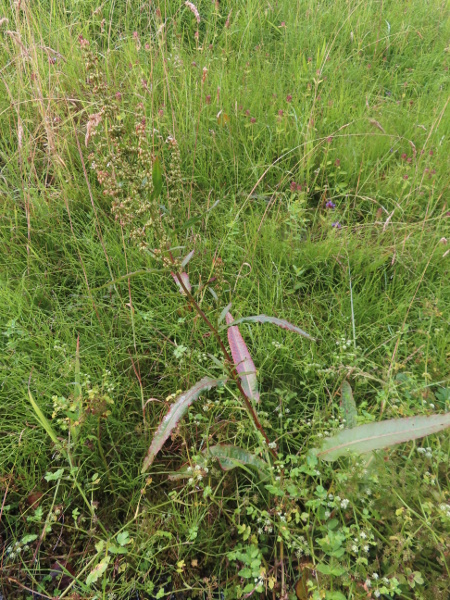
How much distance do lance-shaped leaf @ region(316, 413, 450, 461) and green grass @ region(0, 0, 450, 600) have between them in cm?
7

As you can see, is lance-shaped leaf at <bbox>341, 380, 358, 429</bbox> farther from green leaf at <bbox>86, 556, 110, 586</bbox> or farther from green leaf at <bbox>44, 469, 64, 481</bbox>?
green leaf at <bbox>44, 469, 64, 481</bbox>

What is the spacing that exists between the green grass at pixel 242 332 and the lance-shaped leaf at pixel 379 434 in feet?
0.22

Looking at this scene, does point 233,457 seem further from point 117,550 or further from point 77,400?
point 77,400

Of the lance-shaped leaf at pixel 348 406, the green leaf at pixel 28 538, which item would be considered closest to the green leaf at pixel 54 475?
the green leaf at pixel 28 538

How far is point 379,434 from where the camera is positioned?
3.77 feet

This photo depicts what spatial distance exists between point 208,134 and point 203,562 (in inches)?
77.7

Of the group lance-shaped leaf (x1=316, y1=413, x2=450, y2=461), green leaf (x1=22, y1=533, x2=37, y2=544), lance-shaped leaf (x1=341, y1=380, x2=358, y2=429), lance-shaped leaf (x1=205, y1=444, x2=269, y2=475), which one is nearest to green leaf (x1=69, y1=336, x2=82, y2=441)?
green leaf (x1=22, y1=533, x2=37, y2=544)

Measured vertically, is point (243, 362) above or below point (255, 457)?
above

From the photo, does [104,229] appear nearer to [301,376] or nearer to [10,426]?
[10,426]

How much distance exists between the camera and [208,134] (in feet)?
7.44

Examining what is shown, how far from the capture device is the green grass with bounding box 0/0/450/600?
114cm

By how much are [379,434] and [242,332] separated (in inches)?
25.2

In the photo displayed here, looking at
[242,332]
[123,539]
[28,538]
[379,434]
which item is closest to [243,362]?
[242,332]

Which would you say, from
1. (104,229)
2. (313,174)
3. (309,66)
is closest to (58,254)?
(104,229)
